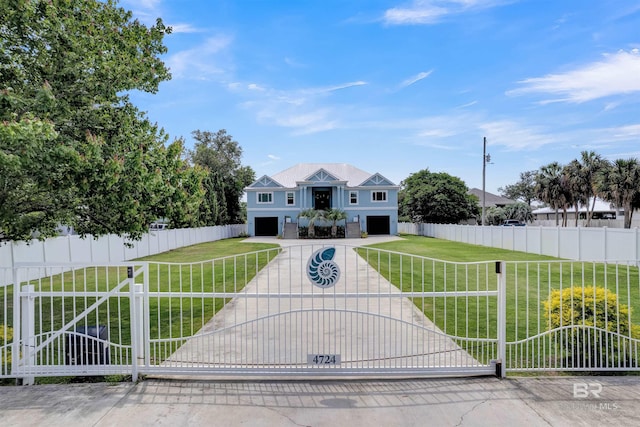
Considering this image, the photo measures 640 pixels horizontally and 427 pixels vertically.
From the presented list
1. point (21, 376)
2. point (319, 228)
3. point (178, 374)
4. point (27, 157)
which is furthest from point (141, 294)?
point (319, 228)

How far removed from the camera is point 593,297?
5234 millimetres

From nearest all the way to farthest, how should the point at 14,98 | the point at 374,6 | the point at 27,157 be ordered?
the point at 27,157, the point at 14,98, the point at 374,6

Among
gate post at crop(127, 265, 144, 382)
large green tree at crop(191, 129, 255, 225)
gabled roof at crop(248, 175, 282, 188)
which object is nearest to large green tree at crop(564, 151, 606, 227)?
gabled roof at crop(248, 175, 282, 188)

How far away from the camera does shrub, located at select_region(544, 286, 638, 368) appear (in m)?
5.01

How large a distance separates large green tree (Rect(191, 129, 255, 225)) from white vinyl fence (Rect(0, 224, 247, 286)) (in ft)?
31.1

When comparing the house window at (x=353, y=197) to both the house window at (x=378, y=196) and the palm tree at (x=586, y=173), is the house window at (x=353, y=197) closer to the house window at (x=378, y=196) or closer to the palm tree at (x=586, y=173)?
the house window at (x=378, y=196)

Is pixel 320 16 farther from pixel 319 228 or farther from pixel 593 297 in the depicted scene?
pixel 319 228

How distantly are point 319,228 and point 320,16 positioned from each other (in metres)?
28.1

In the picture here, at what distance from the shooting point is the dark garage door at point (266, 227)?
136ft

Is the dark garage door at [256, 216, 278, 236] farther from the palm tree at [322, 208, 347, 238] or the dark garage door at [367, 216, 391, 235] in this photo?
the dark garage door at [367, 216, 391, 235]

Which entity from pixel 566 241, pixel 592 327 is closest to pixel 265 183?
pixel 566 241

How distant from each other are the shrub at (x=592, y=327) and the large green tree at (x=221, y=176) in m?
33.3

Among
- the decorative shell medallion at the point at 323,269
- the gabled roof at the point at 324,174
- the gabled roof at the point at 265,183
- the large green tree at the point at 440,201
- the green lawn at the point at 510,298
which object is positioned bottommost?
the green lawn at the point at 510,298

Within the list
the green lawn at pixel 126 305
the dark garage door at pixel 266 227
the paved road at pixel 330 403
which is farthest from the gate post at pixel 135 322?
the dark garage door at pixel 266 227
